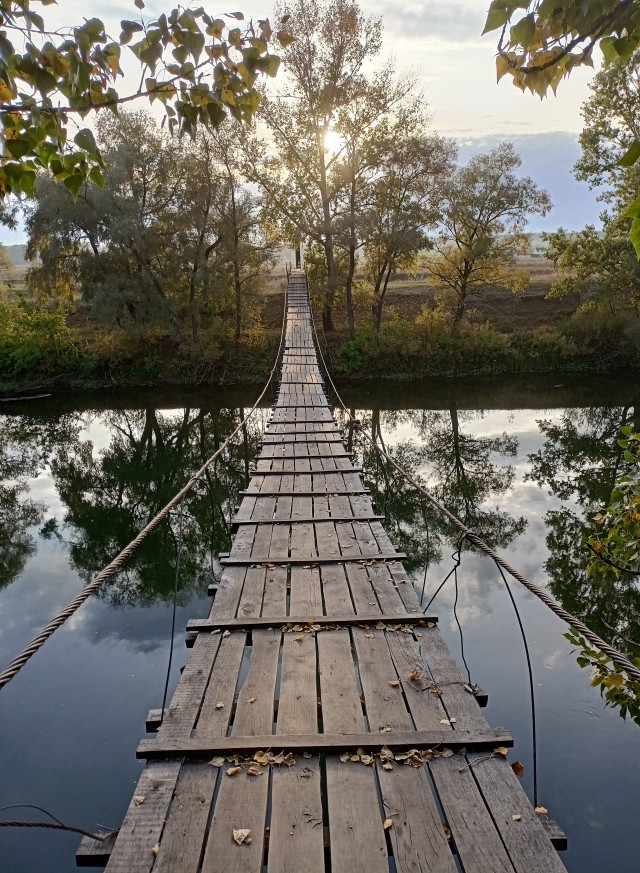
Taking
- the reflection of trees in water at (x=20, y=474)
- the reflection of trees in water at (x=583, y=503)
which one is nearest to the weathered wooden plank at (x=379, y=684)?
the reflection of trees in water at (x=583, y=503)

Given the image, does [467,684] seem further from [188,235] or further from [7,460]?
[188,235]

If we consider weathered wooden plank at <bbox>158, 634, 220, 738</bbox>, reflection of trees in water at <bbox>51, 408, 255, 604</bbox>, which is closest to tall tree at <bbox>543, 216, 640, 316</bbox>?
reflection of trees in water at <bbox>51, 408, 255, 604</bbox>

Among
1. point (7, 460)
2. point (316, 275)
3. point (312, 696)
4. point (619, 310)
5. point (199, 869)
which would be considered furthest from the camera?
point (316, 275)

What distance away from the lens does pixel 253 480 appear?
5141mm

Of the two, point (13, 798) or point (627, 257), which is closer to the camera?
point (13, 798)

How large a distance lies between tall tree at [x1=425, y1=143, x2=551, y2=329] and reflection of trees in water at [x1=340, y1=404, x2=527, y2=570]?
4.91 metres

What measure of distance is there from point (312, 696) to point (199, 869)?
757 mm

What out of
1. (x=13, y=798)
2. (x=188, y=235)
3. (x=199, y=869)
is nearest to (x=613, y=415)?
(x=188, y=235)

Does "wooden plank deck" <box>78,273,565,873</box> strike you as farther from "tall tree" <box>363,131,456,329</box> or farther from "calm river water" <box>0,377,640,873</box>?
"tall tree" <box>363,131,456,329</box>

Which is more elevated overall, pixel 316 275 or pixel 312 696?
pixel 316 275

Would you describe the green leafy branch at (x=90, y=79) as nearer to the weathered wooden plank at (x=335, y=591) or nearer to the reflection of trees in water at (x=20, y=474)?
the weathered wooden plank at (x=335, y=591)

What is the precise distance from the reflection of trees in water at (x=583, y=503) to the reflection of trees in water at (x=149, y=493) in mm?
3298

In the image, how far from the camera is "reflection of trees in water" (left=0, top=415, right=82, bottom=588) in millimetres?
7227

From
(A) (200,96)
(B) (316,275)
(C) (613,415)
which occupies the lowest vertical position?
(C) (613,415)
